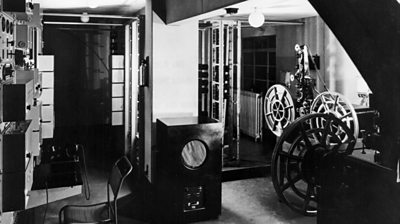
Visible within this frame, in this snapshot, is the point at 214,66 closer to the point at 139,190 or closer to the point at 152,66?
the point at 152,66

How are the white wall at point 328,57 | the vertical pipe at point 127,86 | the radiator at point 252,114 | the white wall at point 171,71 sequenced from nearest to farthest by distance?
the white wall at point 171,71 < the white wall at point 328,57 < the vertical pipe at point 127,86 < the radiator at point 252,114

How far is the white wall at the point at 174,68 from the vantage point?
4.34m

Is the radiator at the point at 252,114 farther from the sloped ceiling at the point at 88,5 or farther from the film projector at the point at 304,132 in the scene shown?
the sloped ceiling at the point at 88,5

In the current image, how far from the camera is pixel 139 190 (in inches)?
187

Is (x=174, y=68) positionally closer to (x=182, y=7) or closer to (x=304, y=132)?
(x=182, y=7)

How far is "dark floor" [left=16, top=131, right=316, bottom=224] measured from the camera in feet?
12.8

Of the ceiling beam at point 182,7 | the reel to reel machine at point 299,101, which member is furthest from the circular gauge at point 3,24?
the reel to reel machine at point 299,101

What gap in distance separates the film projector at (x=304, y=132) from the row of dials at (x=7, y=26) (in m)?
1.73

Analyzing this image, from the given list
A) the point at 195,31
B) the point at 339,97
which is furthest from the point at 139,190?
the point at 339,97

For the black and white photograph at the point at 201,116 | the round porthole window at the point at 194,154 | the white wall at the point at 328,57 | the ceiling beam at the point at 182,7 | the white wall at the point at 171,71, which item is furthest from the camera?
the white wall at the point at 328,57

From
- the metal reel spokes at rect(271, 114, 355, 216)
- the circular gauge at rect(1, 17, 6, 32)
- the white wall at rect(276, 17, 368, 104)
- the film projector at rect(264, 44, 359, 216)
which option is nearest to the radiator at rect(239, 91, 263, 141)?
the white wall at rect(276, 17, 368, 104)

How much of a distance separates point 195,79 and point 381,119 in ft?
11.3

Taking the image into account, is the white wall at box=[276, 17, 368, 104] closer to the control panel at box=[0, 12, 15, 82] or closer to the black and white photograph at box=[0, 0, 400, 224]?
the black and white photograph at box=[0, 0, 400, 224]

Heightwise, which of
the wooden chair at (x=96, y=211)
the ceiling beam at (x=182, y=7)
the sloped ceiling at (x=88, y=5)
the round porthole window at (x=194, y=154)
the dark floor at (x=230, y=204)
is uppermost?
the sloped ceiling at (x=88, y=5)
